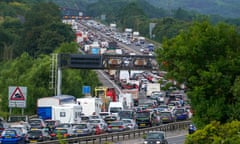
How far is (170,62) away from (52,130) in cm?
1247

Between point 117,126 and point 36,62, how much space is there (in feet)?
189

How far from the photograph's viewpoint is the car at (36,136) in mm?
56562

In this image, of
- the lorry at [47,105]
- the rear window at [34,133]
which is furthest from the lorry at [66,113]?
the rear window at [34,133]

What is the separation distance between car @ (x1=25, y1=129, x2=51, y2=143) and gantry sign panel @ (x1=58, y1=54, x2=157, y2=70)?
1549 inches

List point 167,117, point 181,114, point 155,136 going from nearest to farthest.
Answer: point 155,136, point 167,117, point 181,114

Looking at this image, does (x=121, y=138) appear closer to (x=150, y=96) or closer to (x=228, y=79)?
(x=228, y=79)

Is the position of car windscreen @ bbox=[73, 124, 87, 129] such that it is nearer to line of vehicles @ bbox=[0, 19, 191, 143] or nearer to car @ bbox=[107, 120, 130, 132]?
line of vehicles @ bbox=[0, 19, 191, 143]

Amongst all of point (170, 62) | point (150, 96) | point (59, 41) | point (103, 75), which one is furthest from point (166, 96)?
point (170, 62)

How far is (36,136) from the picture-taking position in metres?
57.0

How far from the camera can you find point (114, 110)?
282 ft

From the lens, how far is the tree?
48.3 metres

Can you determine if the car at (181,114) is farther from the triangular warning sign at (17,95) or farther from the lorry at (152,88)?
the lorry at (152,88)

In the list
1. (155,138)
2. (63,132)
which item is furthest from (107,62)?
(155,138)

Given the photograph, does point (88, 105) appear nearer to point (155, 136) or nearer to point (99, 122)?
point (99, 122)
